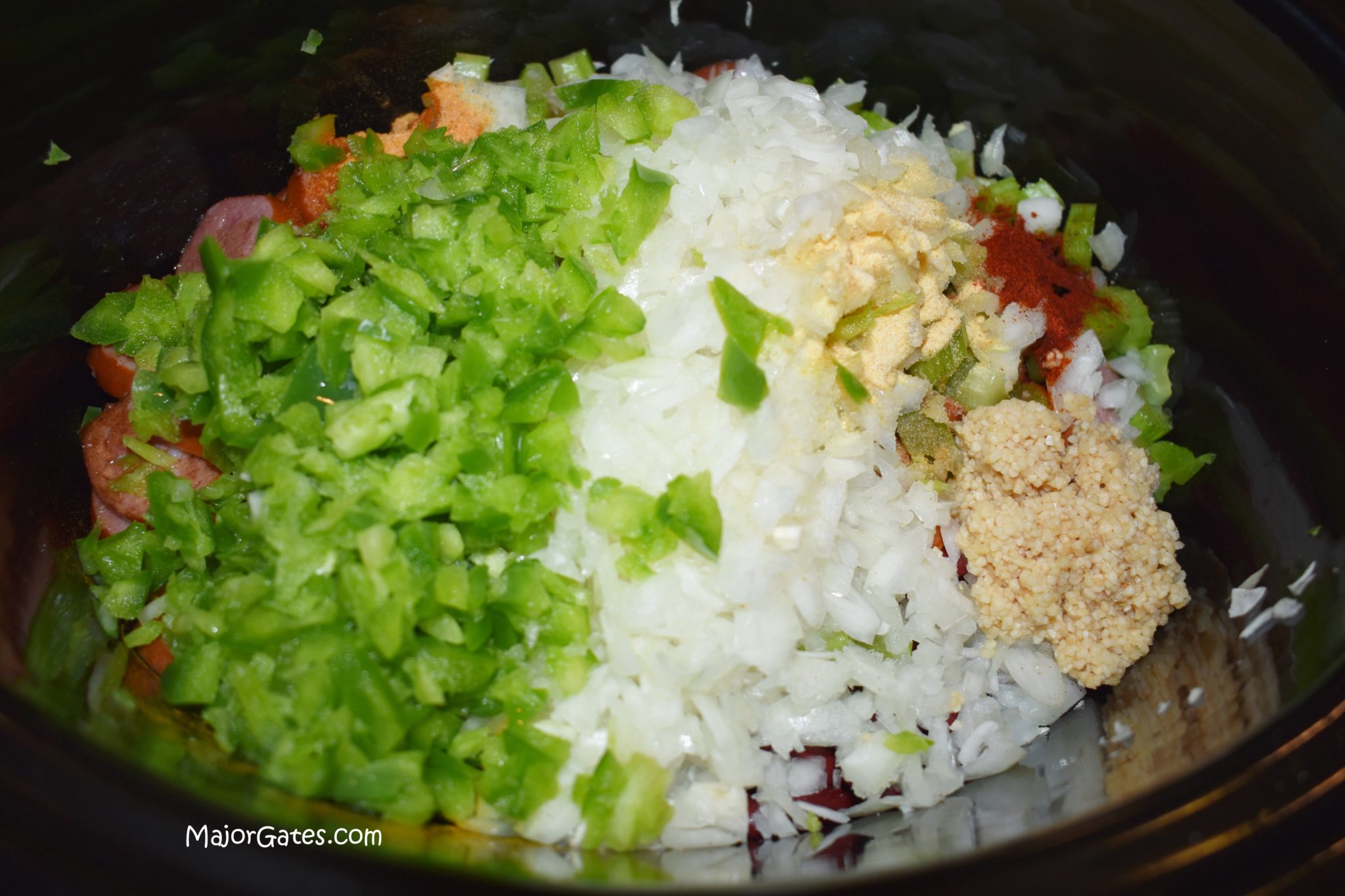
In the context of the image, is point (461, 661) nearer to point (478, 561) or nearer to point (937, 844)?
point (478, 561)

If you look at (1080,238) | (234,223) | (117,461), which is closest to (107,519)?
(117,461)

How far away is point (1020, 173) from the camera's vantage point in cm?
239

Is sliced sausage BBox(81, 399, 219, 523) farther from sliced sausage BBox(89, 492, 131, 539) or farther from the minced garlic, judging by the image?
the minced garlic

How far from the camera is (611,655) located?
62.8 inches

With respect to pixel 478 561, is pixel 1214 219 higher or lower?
higher

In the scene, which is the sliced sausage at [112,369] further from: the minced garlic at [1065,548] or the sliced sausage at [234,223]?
the minced garlic at [1065,548]

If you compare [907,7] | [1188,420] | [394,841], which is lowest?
[394,841]

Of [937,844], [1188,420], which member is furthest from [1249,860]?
[1188,420]

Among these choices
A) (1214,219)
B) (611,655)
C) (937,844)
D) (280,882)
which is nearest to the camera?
(280,882)

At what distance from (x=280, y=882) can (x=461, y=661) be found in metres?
0.44

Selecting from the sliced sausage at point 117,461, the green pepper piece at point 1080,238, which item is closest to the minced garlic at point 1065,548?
the green pepper piece at point 1080,238

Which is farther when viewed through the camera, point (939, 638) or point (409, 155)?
point (409, 155)

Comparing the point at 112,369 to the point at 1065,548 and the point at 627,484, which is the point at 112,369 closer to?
the point at 627,484

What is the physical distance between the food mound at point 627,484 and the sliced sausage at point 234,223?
13 mm
